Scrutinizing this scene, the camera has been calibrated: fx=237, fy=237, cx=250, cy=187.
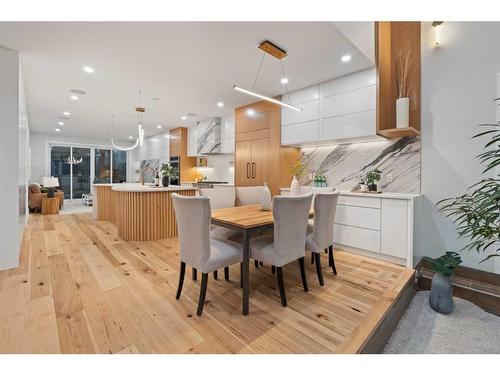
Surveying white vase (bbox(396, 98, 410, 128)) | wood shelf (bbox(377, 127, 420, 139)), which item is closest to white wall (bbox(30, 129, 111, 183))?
wood shelf (bbox(377, 127, 420, 139))

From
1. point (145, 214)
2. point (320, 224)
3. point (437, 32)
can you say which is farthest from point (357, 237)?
point (145, 214)

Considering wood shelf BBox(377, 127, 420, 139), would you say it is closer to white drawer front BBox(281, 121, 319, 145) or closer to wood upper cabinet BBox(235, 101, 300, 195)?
white drawer front BBox(281, 121, 319, 145)

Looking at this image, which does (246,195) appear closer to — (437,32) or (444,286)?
(444,286)

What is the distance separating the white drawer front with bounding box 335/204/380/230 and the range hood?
360cm

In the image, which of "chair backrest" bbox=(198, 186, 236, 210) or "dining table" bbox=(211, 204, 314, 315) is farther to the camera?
"chair backrest" bbox=(198, 186, 236, 210)

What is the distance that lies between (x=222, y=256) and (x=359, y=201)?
83.0 inches

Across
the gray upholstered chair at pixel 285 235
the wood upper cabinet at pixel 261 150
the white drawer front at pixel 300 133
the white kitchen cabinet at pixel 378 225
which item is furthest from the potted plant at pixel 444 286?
the wood upper cabinet at pixel 261 150

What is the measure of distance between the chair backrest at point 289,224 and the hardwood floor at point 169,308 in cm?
46

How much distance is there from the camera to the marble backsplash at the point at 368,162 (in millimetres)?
3213

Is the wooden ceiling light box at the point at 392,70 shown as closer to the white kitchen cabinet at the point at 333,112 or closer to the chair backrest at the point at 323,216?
the white kitchen cabinet at the point at 333,112

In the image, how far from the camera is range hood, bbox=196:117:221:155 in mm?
5992
